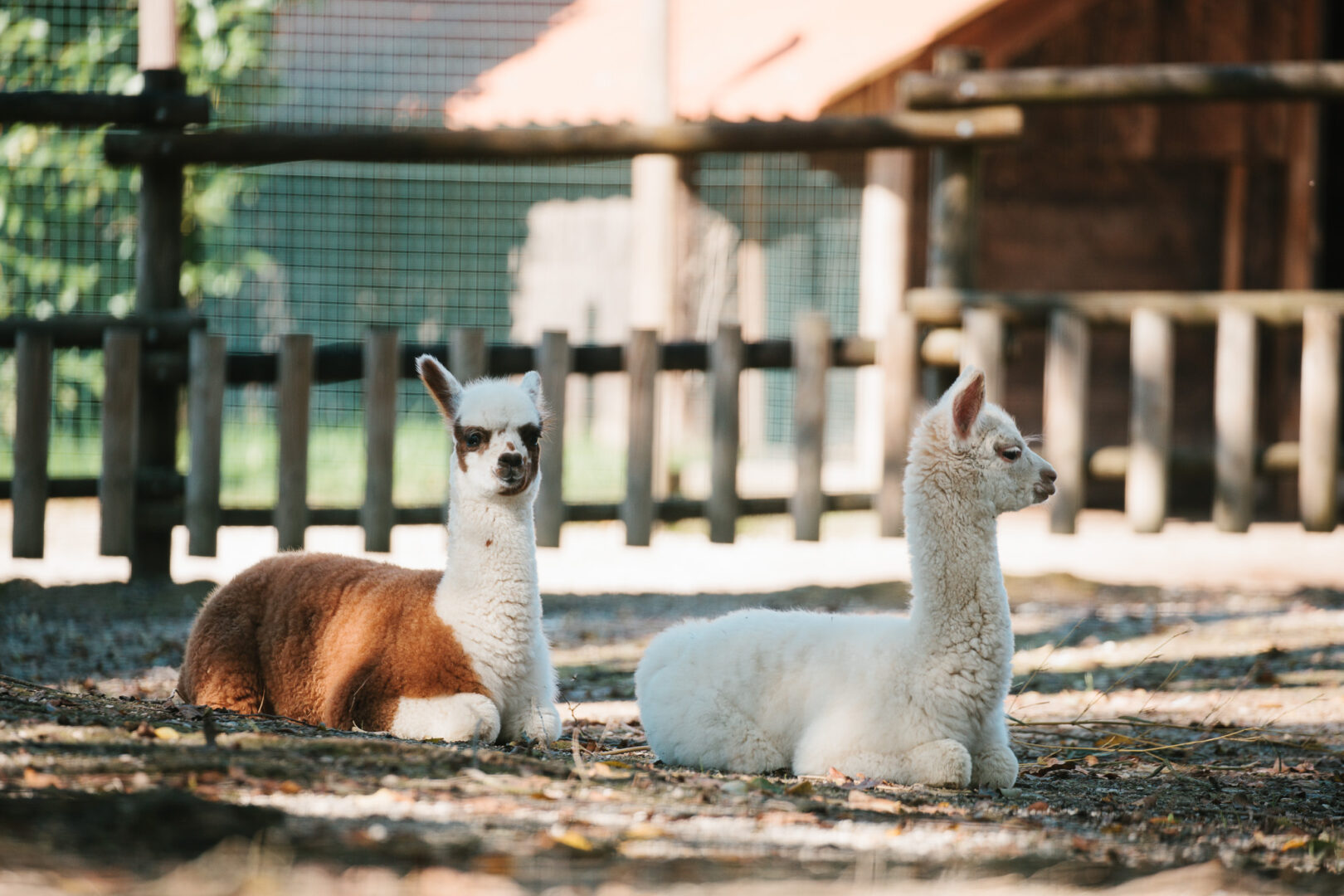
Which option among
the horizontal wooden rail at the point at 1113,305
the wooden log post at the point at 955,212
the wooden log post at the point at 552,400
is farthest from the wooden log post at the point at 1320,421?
the wooden log post at the point at 552,400

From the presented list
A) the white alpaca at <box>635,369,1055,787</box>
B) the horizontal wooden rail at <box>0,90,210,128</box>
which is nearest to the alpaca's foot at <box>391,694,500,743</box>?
the white alpaca at <box>635,369,1055,787</box>

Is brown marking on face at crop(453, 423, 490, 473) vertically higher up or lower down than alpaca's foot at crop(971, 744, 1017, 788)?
higher up

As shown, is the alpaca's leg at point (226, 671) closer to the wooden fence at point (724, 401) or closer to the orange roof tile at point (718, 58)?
the wooden fence at point (724, 401)

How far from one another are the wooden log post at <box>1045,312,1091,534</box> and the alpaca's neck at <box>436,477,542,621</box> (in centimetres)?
360

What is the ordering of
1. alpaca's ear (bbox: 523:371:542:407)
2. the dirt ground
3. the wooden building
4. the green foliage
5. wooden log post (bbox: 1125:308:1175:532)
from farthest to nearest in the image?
the wooden building < the green foliage < wooden log post (bbox: 1125:308:1175:532) < alpaca's ear (bbox: 523:371:542:407) < the dirt ground

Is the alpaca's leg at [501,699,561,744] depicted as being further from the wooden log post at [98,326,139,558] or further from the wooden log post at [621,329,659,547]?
the wooden log post at [98,326,139,558]

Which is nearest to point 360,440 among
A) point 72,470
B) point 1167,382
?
point 72,470

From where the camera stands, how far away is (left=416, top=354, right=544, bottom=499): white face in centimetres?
409

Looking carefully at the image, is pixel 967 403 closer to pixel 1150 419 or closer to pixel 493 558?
pixel 493 558

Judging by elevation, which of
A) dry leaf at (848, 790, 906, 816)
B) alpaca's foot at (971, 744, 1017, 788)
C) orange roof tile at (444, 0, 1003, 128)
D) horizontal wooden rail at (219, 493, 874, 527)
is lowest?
alpaca's foot at (971, 744, 1017, 788)

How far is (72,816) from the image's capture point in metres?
2.56

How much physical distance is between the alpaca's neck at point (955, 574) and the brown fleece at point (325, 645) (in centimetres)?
127

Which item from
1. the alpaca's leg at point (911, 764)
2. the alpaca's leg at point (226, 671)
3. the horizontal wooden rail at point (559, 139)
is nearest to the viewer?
the alpaca's leg at point (911, 764)

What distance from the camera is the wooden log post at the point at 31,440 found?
688 centimetres
